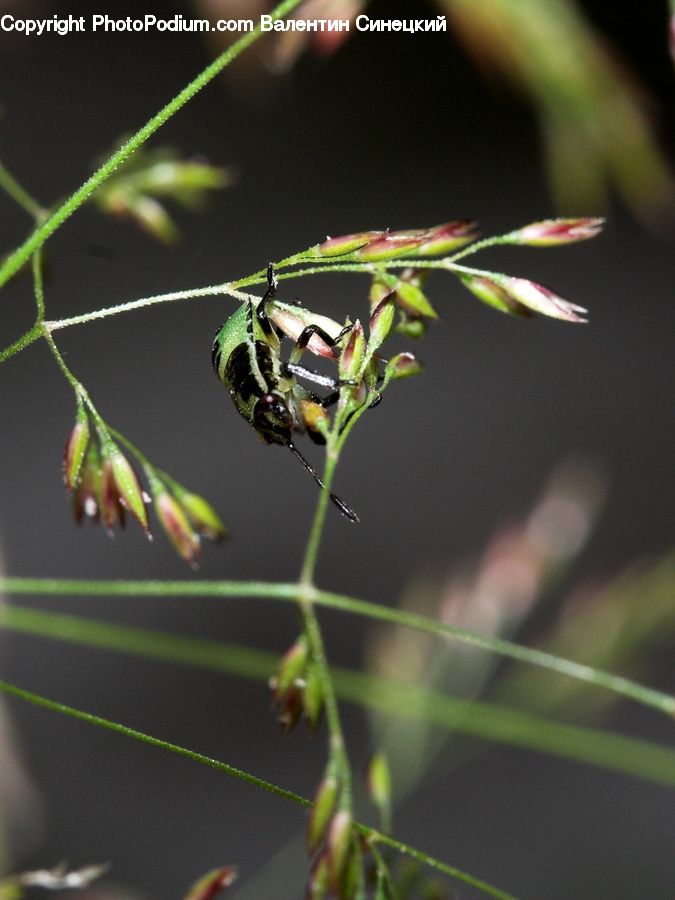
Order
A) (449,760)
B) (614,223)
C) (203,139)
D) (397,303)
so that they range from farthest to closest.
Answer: (614,223), (203,139), (449,760), (397,303)

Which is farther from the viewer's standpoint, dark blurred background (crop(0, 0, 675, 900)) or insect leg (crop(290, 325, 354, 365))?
dark blurred background (crop(0, 0, 675, 900))

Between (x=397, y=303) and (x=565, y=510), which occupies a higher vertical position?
(x=397, y=303)

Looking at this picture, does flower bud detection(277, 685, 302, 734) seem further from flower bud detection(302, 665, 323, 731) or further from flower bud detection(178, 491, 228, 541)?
flower bud detection(178, 491, 228, 541)

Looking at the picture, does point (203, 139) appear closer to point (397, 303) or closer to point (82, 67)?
point (82, 67)

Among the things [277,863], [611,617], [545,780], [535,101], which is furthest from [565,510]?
[545,780]

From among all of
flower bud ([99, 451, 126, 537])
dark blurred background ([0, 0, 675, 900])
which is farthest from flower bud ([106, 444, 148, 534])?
dark blurred background ([0, 0, 675, 900])

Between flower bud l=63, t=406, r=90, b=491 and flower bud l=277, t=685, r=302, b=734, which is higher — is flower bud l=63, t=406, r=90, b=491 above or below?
above
